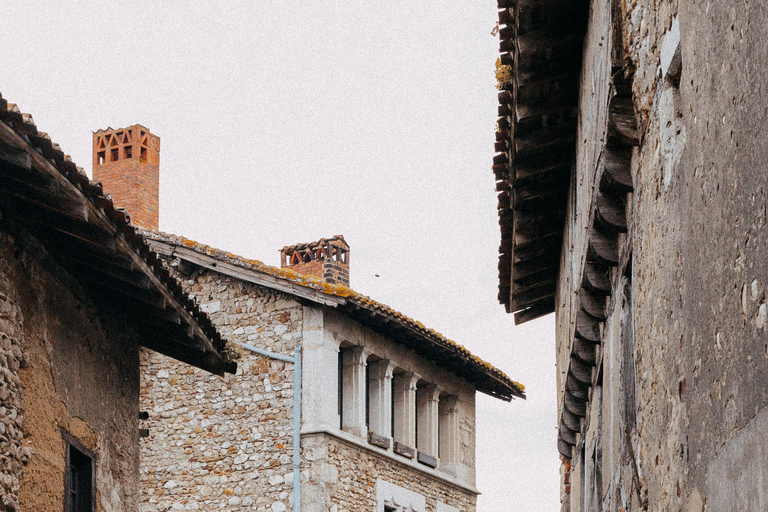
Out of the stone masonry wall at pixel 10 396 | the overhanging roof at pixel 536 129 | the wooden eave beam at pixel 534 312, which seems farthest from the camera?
the wooden eave beam at pixel 534 312

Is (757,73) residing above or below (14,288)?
below

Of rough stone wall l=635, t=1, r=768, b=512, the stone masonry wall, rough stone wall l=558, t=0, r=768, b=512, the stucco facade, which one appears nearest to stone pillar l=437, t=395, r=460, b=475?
the stucco facade

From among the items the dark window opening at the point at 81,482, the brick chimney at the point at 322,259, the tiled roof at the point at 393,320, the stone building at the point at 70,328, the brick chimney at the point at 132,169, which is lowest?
the dark window opening at the point at 81,482

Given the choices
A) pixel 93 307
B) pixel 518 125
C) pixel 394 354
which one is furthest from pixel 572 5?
pixel 394 354

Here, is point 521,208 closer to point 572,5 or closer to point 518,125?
point 518,125

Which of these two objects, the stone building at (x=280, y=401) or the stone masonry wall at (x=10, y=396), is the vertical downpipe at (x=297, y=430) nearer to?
the stone building at (x=280, y=401)

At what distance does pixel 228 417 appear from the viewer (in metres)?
17.9

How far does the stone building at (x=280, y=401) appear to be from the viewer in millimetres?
17438

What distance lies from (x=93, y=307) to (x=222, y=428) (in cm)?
843

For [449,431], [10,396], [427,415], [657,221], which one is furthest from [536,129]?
[449,431]

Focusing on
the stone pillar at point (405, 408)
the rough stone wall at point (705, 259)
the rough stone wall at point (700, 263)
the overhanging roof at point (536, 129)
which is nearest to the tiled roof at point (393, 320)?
the stone pillar at point (405, 408)

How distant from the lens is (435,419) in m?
21.2

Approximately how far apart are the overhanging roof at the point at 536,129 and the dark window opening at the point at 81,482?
4.49 metres

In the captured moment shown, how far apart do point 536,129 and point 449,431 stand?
1206cm
